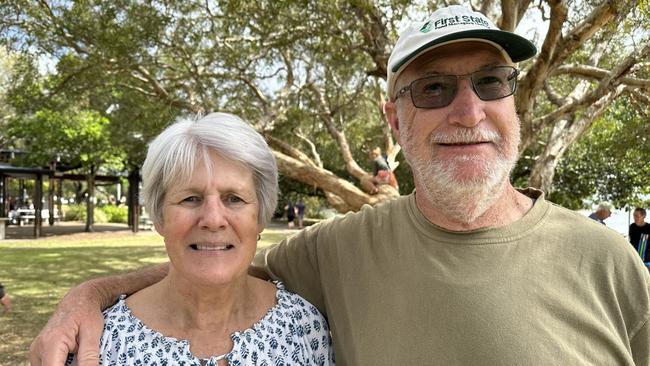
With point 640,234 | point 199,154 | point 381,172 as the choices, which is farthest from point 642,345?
point 640,234

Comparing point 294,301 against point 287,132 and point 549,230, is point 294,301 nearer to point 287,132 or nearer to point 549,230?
point 549,230

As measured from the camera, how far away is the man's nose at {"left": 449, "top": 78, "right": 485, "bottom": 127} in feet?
6.56

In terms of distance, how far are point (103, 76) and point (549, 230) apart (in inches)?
388

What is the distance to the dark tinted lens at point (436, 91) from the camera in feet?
6.70

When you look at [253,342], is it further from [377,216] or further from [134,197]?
[134,197]

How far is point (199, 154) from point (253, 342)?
0.76 metres

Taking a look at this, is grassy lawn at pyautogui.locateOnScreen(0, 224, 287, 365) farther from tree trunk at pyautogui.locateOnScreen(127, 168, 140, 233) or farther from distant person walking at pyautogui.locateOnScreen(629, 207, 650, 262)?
distant person walking at pyautogui.locateOnScreen(629, 207, 650, 262)

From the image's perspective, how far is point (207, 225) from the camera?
2014 millimetres

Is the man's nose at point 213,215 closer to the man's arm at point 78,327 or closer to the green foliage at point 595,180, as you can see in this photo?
the man's arm at point 78,327

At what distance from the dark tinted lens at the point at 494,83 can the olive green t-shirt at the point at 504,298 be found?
434mm

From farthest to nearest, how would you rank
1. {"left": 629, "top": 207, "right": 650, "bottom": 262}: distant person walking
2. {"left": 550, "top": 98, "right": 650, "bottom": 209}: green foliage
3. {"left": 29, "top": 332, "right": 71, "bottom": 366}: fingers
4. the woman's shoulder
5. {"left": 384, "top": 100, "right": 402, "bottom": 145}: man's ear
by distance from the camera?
1. {"left": 550, "top": 98, "right": 650, "bottom": 209}: green foliage
2. {"left": 629, "top": 207, "right": 650, "bottom": 262}: distant person walking
3. {"left": 384, "top": 100, "right": 402, "bottom": 145}: man's ear
4. the woman's shoulder
5. {"left": 29, "top": 332, "right": 71, "bottom": 366}: fingers

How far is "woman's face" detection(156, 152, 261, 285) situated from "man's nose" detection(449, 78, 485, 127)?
86 cm

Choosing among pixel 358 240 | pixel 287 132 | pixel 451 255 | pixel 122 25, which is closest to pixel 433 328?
pixel 451 255

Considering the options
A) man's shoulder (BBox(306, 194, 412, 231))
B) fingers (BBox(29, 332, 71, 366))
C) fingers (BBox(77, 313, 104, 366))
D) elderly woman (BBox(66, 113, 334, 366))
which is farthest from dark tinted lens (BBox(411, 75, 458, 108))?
fingers (BBox(29, 332, 71, 366))
